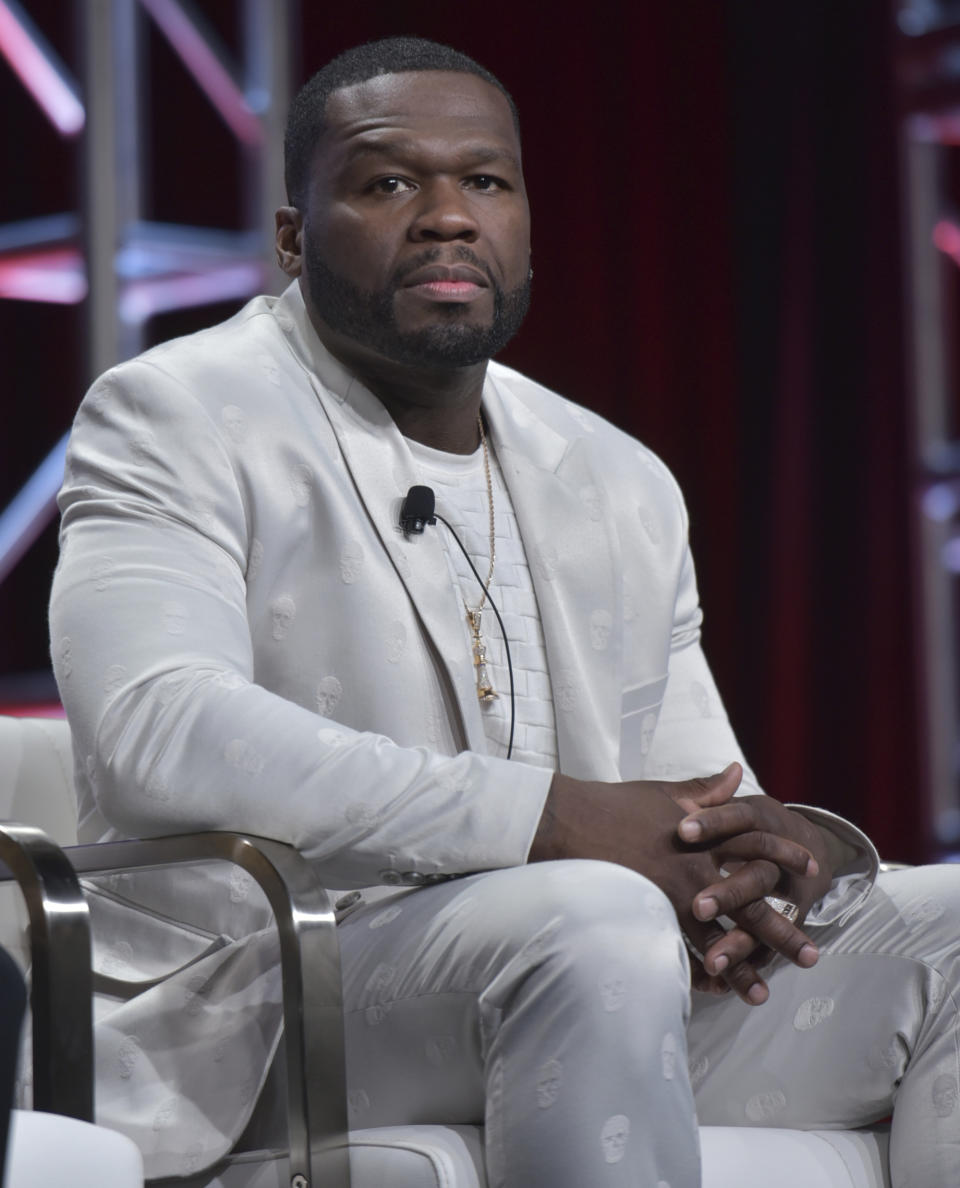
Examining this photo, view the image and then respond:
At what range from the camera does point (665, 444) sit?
420cm

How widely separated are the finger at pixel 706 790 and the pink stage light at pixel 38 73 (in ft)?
8.45

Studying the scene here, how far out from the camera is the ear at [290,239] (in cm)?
187

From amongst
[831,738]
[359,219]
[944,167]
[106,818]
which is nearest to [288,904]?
[106,818]

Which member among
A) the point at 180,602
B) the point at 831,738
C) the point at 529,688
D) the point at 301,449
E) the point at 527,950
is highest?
the point at 301,449

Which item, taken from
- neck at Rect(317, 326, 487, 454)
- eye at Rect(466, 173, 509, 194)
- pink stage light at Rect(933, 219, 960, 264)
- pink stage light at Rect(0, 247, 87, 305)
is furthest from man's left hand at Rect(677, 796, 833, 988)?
pink stage light at Rect(933, 219, 960, 264)

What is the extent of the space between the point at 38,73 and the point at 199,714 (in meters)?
2.56

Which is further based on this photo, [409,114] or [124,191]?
[124,191]

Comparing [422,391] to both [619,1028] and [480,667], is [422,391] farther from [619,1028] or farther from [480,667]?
[619,1028]

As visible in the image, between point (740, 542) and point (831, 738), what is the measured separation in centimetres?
52

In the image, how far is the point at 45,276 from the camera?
3621mm

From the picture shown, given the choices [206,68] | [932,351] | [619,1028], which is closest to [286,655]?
[619,1028]

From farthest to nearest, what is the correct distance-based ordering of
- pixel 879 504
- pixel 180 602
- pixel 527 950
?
pixel 879 504 → pixel 180 602 → pixel 527 950

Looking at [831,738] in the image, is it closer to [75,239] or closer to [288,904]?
[75,239]

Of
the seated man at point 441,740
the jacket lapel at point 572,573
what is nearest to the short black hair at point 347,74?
the seated man at point 441,740
